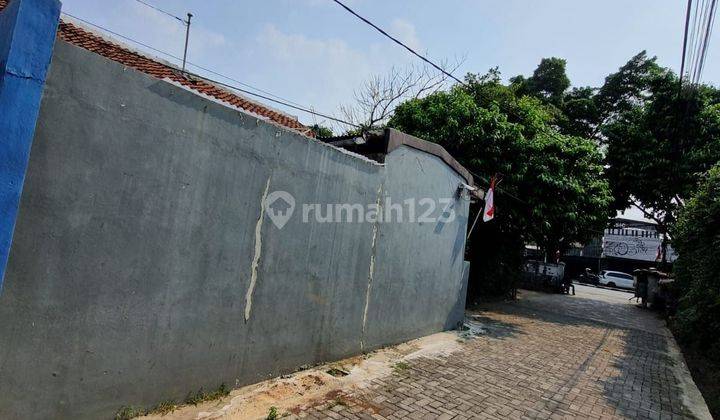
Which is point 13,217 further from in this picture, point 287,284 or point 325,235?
point 325,235

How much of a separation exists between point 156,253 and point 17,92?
1472 mm

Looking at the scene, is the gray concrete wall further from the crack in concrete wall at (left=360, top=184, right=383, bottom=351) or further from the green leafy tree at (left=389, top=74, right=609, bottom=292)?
the green leafy tree at (left=389, top=74, right=609, bottom=292)

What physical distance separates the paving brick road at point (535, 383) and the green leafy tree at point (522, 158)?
134 inches

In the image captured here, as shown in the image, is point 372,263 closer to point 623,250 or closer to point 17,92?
point 17,92

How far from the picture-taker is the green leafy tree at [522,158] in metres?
10.4

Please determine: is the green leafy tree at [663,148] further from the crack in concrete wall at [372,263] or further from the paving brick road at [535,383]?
the crack in concrete wall at [372,263]

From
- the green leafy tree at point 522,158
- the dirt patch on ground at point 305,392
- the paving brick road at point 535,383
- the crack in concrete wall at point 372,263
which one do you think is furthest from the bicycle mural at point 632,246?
the dirt patch on ground at point 305,392

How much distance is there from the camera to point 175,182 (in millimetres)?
3301

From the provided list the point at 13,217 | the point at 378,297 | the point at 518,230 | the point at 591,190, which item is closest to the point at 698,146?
the point at 591,190

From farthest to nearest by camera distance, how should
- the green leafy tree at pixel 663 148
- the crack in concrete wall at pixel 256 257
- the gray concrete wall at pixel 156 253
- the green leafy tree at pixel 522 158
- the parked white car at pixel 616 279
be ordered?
the parked white car at pixel 616 279
the green leafy tree at pixel 663 148
the green leafy tree at pixel 522 158
the crack in concrete wall at pixel 256 257
the gray concrete wall at pixel 156 253

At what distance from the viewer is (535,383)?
17.0 ft

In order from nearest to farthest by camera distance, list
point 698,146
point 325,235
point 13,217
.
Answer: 1. point 13,217
2. point 325,235
3. point 698,146

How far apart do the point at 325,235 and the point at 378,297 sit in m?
1.58

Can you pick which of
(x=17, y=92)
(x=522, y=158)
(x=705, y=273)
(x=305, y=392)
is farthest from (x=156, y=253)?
(x=522, y=158)
